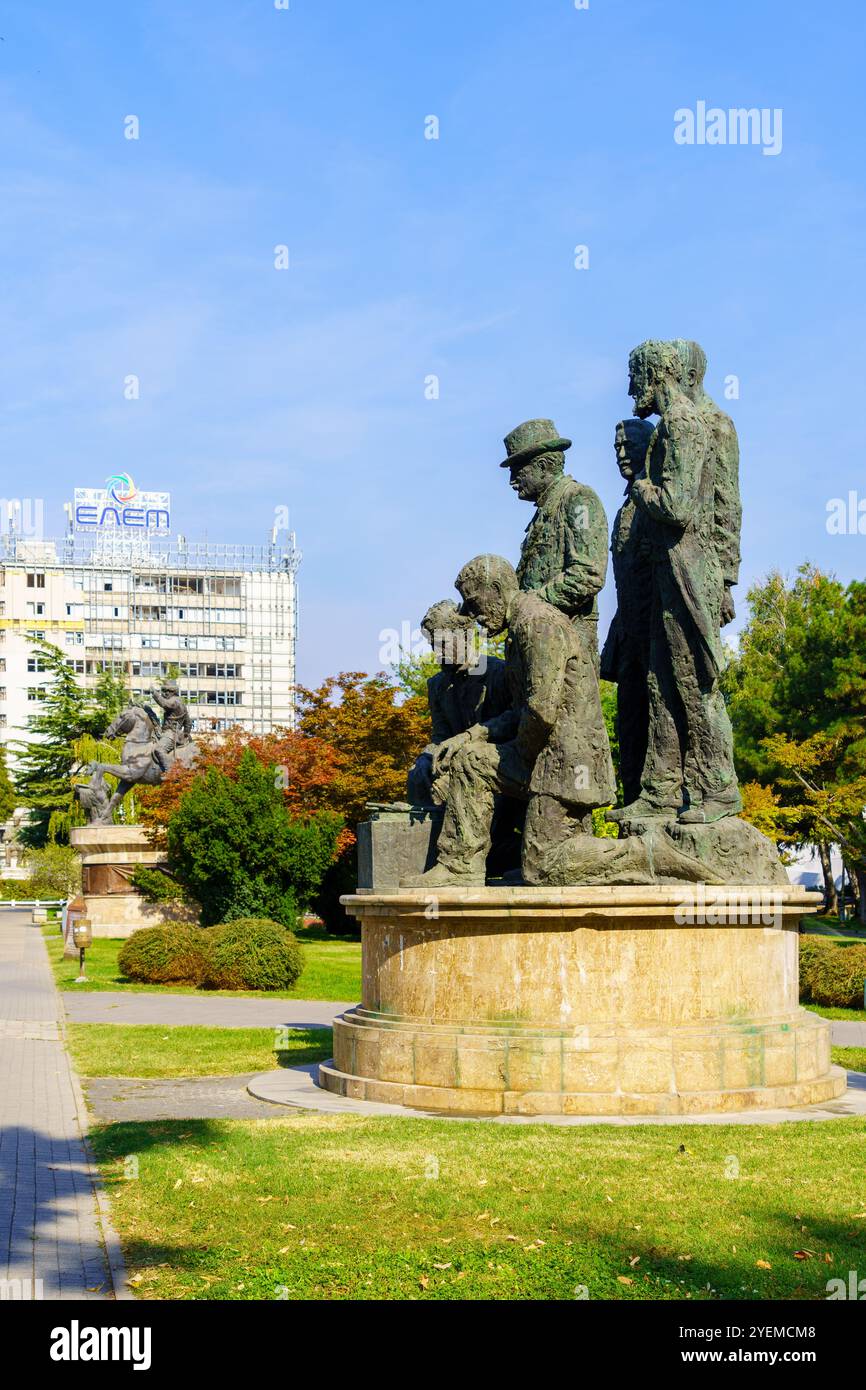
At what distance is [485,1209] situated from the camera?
6156 millimetres

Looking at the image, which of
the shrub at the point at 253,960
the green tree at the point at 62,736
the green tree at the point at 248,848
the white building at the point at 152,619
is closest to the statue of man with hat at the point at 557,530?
the shrub at the point at 253,960

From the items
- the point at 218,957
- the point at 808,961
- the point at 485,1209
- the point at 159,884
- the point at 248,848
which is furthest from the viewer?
the point at 159,884

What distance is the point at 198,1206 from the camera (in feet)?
20.9

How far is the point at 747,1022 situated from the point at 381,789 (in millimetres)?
26627

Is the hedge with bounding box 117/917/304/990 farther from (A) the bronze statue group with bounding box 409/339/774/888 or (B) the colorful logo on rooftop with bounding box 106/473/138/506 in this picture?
(B) the colorful logo on rooftop with bounding box 106/473/138/506

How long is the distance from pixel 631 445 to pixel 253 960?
11888mm

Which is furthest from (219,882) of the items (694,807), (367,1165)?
(367,1165)

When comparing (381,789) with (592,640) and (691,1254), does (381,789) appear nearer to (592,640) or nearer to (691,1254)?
(592,640)

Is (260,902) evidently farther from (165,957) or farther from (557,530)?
(557,530)

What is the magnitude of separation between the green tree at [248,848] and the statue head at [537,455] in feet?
55.6

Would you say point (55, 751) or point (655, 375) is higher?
point (655, 375)

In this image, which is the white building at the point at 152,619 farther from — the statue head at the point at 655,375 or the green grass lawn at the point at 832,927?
the statue head at the point at 655,375

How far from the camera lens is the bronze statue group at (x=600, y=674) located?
927 cm

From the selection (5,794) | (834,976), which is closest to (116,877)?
(834,976)
